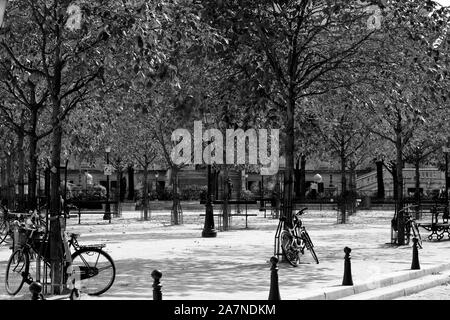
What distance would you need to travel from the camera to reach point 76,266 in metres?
11.4

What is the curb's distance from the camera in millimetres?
10906

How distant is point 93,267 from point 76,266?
0.94ft

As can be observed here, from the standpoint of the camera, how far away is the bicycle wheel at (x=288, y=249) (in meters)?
15.3

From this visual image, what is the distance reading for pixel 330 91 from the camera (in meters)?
17.7

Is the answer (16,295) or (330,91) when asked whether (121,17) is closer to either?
(16,295)

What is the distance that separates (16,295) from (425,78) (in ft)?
31.5

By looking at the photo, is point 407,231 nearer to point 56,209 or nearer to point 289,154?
point 289,154

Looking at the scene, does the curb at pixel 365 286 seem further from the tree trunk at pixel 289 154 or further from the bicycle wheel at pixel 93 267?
the tree trunk at pixel 289 154

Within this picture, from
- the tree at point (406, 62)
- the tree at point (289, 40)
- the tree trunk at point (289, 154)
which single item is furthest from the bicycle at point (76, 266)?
the tree at point (406, 62)

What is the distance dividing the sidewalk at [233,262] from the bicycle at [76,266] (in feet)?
0.70

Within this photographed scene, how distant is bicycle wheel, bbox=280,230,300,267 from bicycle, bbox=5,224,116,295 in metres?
4.90

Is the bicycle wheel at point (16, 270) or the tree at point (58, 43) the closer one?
the bicycle wheel at point (16, 270)

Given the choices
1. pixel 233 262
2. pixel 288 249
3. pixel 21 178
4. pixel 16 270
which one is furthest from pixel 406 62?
pixel 21 178

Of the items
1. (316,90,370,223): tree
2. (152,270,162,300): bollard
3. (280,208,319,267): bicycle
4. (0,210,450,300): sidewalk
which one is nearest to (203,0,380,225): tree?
(280,208,319,267): bicycle
